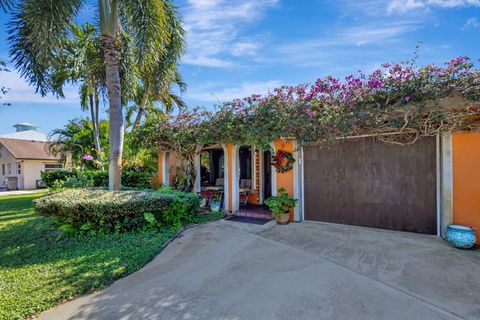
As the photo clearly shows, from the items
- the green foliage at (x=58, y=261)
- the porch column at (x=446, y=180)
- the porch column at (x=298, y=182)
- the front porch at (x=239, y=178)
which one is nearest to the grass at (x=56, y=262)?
the green foliage at (x=58, y=261)

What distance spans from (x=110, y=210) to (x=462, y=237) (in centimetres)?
821

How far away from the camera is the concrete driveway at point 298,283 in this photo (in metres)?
3.42

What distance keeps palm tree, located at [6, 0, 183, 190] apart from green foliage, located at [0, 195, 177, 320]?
7.55ft

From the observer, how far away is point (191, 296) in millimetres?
3855

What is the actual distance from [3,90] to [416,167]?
978 centimetres

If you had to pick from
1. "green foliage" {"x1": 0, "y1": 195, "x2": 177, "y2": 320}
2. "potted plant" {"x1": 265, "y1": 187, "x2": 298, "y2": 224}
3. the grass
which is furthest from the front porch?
the grass

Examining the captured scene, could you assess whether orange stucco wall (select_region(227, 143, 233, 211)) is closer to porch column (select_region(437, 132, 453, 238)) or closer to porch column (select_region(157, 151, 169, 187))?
porch column (select_region(157, 151, 169, 187))

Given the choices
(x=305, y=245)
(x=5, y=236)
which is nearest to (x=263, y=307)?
(x=305, y=245)

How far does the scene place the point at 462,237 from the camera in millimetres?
5410

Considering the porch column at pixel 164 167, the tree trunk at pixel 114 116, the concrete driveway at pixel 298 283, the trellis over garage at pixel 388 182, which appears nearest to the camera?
the concrete driveway at pixel 298 283

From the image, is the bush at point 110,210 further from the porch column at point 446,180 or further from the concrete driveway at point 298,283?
the porch column at point 446,180

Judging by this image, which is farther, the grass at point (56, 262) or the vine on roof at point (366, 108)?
the vine on roof at point (366, 108)

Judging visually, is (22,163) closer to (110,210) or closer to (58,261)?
(110,210)

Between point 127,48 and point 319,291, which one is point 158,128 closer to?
point 127,48
